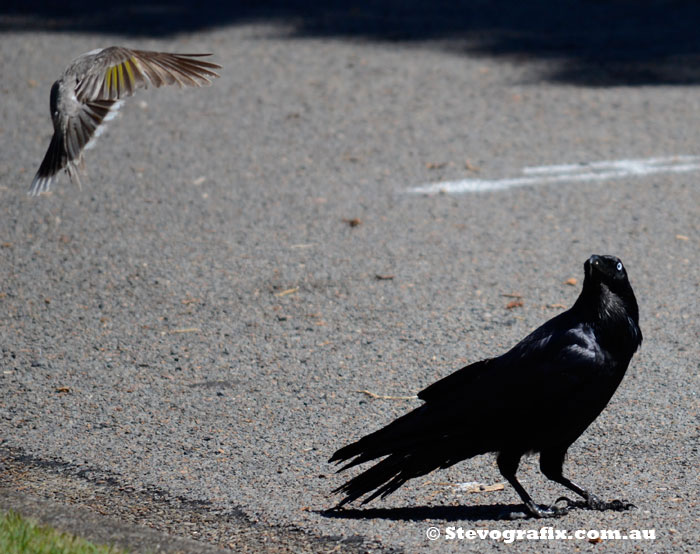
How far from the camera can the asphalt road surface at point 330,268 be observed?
13.3ft

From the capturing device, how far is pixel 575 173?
314 inches

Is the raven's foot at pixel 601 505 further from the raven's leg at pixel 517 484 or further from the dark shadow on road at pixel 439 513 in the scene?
the dark shadow on road at pixel 439 513

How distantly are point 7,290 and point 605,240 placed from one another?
3.81 metres

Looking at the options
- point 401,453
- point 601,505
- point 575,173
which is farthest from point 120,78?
point 575,173

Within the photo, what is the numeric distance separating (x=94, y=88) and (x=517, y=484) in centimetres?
298

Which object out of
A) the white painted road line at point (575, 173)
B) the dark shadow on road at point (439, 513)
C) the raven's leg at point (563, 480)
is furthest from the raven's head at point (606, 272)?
the white painted road line at point (575, 173)

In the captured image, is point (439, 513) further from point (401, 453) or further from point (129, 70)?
point (129, 70)

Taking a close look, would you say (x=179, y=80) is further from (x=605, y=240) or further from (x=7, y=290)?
(x=605, y=240)

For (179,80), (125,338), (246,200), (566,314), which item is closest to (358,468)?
(566,314)

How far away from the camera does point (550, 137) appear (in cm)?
877

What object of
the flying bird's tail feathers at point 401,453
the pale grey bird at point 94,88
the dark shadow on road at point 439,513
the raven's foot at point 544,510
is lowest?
the dark shadow on road at point 439,513

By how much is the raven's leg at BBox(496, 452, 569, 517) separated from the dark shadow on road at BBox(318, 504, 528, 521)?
5 centimetres

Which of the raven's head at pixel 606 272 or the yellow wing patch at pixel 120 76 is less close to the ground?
the yellow wing patch at pixel 120 76

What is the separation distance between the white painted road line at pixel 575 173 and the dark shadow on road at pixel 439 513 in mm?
4120
